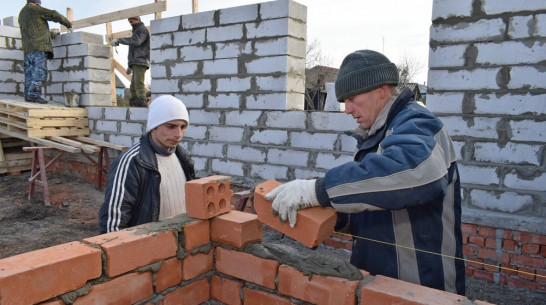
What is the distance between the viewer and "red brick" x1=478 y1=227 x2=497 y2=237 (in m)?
3.57

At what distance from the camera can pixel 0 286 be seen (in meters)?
1.46

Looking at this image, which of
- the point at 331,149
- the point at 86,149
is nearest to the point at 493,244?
the point at 331,149

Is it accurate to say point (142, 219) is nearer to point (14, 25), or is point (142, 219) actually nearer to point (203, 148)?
point (203, 148)

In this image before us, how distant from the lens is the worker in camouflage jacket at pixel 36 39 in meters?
6.92

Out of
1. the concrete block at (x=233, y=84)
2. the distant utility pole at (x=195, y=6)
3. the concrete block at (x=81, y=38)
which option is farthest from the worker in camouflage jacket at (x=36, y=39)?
the concrete block at (x=233, y=84)

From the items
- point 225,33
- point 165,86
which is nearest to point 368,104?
point 225,33

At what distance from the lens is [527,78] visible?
331 centimetres

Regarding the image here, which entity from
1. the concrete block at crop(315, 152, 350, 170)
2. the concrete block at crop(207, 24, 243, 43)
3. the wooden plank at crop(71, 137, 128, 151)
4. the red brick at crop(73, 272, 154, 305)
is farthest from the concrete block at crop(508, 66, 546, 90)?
the wooden plank at crop(71, 137, 128, 151)

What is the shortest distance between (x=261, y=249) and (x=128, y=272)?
684mm

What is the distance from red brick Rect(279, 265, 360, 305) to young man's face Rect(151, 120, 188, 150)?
45.6 inches

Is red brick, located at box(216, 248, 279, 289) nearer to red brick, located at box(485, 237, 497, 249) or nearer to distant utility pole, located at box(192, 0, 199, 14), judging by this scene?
red brick, located at box(485, 237, 497, 249)

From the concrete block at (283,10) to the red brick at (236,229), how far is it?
2.93 m

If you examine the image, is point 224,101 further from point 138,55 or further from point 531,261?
point 531,261

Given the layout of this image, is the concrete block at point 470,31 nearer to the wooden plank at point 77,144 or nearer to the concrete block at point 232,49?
the concrete block at point 232,49
